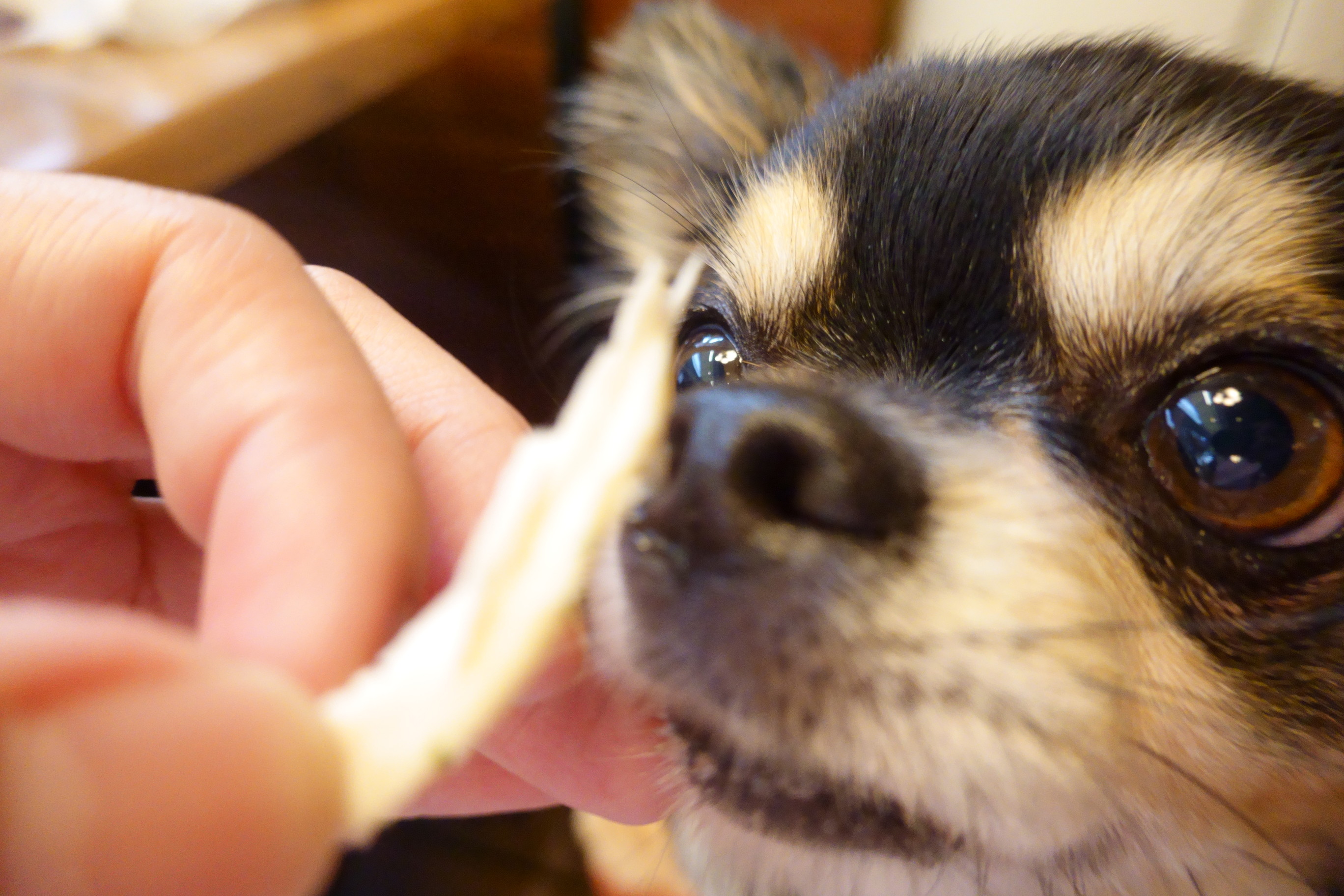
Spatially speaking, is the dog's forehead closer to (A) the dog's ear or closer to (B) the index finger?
(A) the dog's ear

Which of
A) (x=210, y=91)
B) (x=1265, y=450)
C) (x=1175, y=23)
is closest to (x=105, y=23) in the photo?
(x=210, y=91)

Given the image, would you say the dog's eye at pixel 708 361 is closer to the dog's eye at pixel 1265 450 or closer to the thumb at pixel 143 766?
the dog's eye at pixel 1265 450

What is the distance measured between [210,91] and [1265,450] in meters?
1.16

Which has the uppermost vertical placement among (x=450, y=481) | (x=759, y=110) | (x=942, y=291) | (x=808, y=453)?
(x=759, y=110)

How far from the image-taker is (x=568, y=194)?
5.71ft

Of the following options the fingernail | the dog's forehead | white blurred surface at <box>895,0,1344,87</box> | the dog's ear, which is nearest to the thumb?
the fingernail

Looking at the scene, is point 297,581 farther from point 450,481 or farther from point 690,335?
point 690,335

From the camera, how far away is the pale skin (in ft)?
0.87

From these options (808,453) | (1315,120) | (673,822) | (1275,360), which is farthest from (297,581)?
(1315,120)

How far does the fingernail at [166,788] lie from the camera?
10.2 inches

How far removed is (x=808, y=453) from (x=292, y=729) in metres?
0.32

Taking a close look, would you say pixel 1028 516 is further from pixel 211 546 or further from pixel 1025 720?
pixel 211 546

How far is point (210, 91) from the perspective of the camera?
1.02m

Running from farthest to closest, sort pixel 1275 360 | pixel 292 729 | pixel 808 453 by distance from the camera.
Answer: pixel 1275 360, pixel 808 453, pixel 292 729
